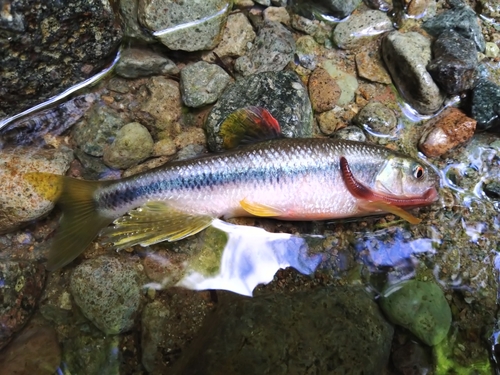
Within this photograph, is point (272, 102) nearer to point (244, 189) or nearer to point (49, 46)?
point (244, 189)

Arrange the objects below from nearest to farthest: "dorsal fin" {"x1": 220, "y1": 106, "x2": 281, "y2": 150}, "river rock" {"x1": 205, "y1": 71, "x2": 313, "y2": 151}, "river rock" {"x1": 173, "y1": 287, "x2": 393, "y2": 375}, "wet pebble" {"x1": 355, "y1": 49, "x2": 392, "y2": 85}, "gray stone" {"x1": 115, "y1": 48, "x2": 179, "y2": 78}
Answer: "river rock" {"x1": 173, "y1": 287, "x2": 393, "y2": 375}
"dorsal fin" {"x1": 220, "y1": 106, "x2": 281, "y2": 150}
"river rock" {"x1": 205, "y1": 71, "x2": 313, "y2": 151}
"gray stone" {"x1": 115, "y1": 48, "x2": 179, "y2": 78}
"wet pebble" {"x1": 355, "y1": 49, "x2": 392, "y2": 85}

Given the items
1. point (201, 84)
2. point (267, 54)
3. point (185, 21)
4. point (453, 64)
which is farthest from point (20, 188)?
point (453, 64)

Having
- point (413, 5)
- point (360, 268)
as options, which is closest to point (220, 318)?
point (360, 268)

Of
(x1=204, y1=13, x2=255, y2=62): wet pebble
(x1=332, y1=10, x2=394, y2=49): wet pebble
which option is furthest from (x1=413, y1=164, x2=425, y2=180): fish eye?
(x1=204, y1=13, x2=255, y2=62): wet pebble

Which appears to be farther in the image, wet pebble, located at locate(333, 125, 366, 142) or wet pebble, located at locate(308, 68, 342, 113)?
wet pebble, located at locate(308, 68, 342, 113)

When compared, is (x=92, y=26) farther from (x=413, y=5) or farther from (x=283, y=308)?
(x=413, y=5)

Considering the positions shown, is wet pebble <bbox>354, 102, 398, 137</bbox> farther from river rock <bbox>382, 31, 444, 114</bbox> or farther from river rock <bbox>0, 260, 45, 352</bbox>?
river rock <bbox>0, 260, 45, 352</bbox>

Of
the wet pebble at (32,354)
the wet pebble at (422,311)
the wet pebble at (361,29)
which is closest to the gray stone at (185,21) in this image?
the wet pebble at (361,29)

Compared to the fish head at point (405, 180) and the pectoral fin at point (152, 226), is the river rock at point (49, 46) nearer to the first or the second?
the pectoral fin at point (152, 226)
